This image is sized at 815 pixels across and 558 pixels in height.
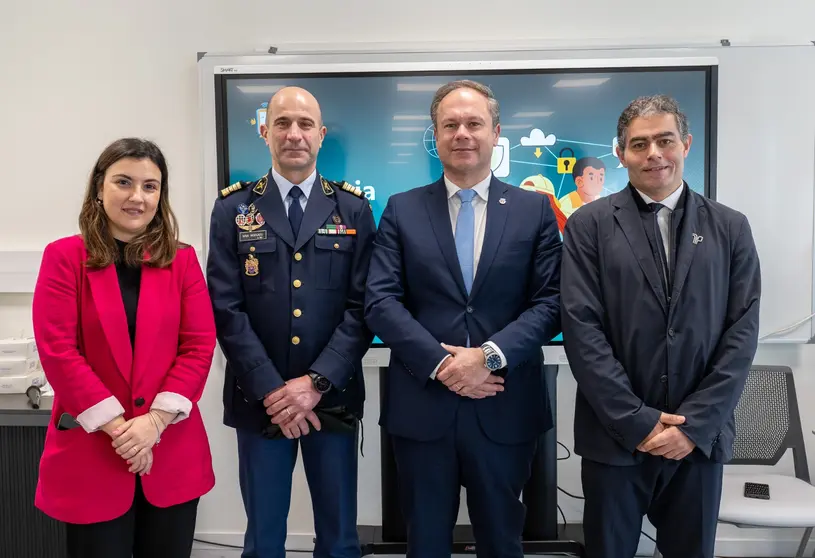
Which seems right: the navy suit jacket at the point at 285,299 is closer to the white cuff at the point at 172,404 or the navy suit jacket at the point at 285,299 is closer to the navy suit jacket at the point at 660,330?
the white cuff at the point at 172,404

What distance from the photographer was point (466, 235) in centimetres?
182

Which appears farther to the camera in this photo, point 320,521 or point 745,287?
point 320,521

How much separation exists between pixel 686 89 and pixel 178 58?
8.11 feet

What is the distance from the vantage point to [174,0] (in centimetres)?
277

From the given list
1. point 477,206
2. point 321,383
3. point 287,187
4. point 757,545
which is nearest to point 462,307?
point 477,206

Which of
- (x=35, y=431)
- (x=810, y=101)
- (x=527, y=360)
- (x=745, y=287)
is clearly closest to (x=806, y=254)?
(x=810, y=101)

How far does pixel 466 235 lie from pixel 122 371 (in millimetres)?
1098

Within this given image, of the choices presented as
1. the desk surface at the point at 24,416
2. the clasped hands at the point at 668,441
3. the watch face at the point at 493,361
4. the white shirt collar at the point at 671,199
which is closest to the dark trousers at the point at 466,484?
the watch face at the point at 493,361

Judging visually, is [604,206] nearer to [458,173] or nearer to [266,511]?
[458,173]

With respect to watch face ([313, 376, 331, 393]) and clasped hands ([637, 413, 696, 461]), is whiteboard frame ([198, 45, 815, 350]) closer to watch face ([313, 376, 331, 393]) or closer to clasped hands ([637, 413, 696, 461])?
clasped hands ([637, 413, 696, 461])

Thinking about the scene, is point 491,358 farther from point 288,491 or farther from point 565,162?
point 565,162

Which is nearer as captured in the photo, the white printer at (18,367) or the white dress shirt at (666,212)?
the white dress shirt at (666,212)

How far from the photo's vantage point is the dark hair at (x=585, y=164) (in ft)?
8.64

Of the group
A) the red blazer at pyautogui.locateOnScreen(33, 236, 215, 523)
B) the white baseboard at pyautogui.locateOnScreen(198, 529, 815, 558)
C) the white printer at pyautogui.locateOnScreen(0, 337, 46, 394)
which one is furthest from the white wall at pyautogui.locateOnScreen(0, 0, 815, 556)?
the red blazer at pyautogui.locateOnScreen(33, 236, 215, 523)
